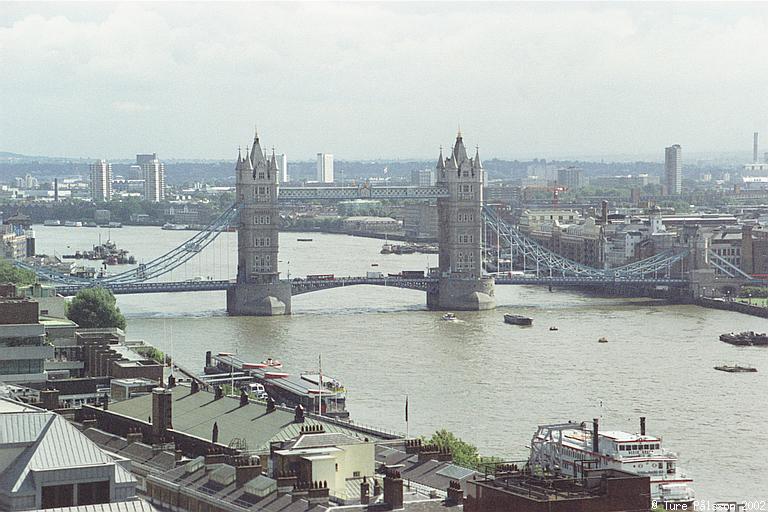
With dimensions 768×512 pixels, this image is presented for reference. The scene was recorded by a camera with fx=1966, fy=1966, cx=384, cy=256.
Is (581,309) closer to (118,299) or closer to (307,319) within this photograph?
(307,319)

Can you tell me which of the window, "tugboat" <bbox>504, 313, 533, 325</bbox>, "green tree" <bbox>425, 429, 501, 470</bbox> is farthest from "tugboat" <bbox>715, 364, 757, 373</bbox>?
the window

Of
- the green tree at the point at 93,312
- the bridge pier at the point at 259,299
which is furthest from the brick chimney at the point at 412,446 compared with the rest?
the bridge pier at the point at 259,299

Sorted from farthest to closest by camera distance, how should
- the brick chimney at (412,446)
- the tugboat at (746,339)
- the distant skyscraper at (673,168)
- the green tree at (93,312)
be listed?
the distant skyscraper at (673,168) < the tugboat at (746,339) < the green tree at (93,312) < the brick chimney at (412,446)

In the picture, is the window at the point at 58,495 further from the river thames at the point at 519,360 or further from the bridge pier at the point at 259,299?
the bridge pier at the point at 259,299

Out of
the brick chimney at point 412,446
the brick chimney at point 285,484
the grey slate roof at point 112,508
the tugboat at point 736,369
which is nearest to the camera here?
the grey slate roof at point 112,508

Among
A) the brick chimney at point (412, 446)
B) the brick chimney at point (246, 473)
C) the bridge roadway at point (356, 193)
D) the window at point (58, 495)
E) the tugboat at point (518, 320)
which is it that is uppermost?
the bridge roadway at point (356, 193)

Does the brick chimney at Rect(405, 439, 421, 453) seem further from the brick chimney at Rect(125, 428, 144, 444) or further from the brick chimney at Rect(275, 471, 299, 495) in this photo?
the brick chimney at Rect(275, 471, 299, 495)

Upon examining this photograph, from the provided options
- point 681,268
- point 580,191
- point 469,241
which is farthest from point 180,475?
point 580,191

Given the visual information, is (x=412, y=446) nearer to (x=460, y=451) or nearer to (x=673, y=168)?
(x=460, y=451)
